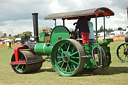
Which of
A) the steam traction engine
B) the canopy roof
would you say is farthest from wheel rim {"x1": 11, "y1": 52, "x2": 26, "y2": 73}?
the canopy roof

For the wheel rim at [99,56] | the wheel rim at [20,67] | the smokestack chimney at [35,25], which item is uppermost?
the smokestack chimney at [35,25]

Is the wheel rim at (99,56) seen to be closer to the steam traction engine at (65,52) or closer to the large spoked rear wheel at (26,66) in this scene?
the steam traction engine at (65,52)

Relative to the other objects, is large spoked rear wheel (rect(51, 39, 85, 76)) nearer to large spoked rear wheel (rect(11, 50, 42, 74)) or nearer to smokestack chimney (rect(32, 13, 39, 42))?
large spoked rear wheel (rect(11, 50, 42, 74))

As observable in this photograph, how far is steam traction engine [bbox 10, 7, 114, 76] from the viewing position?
22.4 ft

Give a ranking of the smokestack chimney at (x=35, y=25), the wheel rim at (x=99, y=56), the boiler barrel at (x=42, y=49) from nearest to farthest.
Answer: the wheel rim at (x=99, y=56) → the boiler barrel at (x=42, y=49) → the smokestack chimney at (x=35, y=25)

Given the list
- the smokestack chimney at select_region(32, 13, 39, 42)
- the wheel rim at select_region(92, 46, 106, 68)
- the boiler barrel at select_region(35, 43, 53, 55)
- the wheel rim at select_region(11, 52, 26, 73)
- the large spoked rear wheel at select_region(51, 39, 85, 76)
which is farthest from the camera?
the smokestack chimney at select_region(32, 13, 39, 42)

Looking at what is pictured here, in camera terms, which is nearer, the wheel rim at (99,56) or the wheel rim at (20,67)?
the wheel rim at (99,56)

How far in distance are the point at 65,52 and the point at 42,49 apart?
120 cm

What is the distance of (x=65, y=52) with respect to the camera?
23.4 ft

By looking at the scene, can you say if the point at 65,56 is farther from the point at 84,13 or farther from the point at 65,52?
the point at 84,13

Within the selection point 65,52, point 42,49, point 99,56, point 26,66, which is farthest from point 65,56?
point 26,66

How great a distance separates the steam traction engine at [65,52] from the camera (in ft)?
22.4

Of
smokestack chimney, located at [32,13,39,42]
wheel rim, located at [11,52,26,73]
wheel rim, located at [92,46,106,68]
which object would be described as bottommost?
wheel rim, located at [11,52,26,73]

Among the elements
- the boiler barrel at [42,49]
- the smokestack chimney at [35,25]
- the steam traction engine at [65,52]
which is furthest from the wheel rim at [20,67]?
the smokestack chimney at [35,25]
